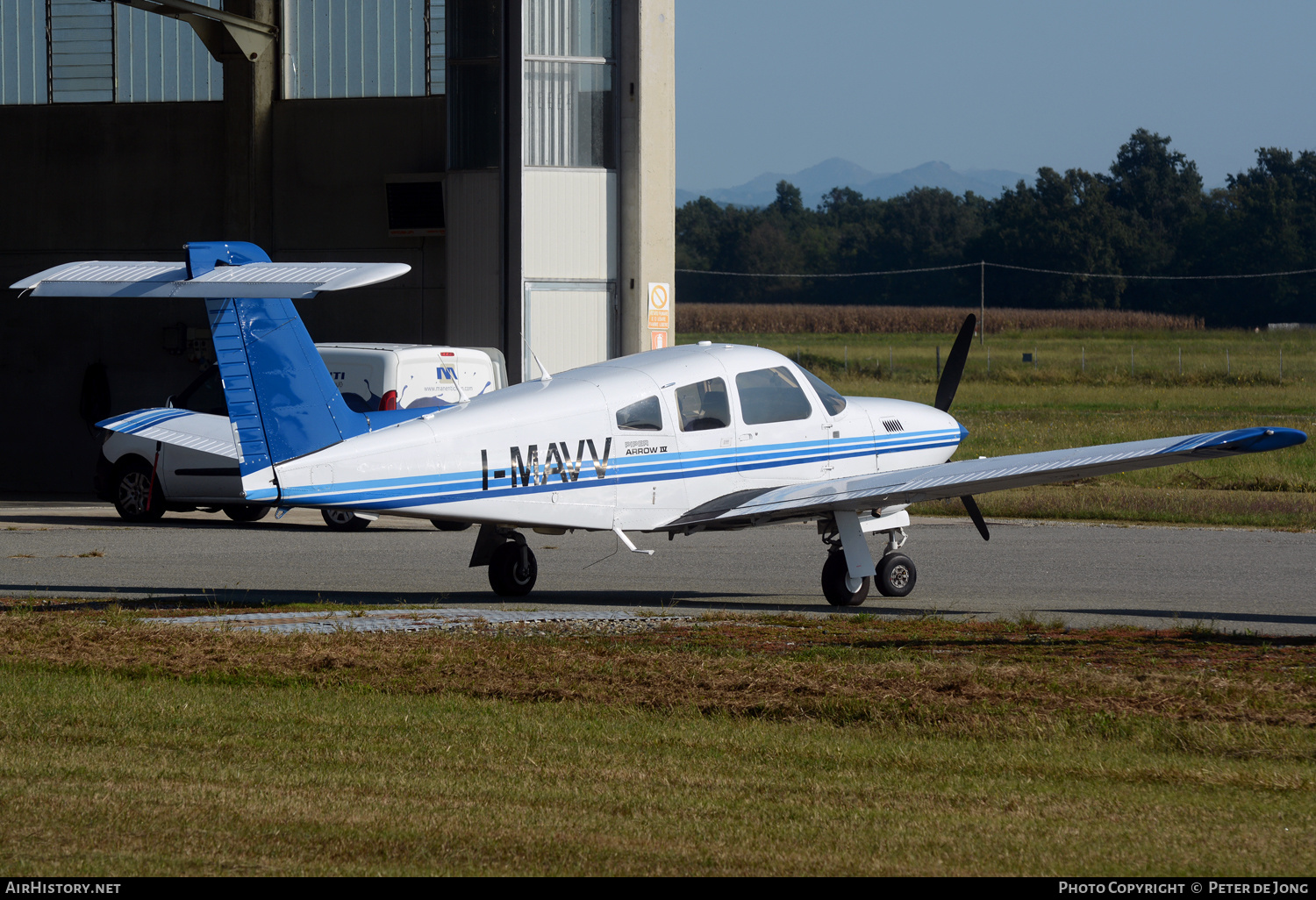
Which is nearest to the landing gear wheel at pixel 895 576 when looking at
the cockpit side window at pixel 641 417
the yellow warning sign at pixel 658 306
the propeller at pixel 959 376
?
the propeller at pixel 959 376

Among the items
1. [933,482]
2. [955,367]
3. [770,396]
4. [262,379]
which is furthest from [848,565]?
[262,379]

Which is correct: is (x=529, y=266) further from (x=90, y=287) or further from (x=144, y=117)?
(x=90, y=287)

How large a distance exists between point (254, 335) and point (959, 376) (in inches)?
288

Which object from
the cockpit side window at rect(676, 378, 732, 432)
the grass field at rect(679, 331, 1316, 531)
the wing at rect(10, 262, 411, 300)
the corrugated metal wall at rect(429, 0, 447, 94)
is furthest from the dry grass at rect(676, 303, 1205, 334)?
the wing at rect(10, 262, 411, 300)

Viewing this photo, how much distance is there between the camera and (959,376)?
1495 cm

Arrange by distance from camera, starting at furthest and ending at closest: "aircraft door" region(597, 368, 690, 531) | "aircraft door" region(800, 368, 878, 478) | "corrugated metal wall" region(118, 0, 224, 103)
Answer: "corrugated metal wall" region(118, 0, 224, 103)
"aircraft door" region(800, 368, 878, 478)
"aircraft door" region(597, 368, 690, 531)

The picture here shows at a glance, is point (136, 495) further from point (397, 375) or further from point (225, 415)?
point (397, 375)

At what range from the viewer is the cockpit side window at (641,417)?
40.6 ft

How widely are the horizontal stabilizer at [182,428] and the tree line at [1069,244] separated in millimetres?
93951

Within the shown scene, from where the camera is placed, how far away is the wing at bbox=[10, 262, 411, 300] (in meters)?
10.1

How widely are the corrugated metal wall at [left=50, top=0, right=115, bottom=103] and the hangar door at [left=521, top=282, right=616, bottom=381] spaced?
31.6 feet

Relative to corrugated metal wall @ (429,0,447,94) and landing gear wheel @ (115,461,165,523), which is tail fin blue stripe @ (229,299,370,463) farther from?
corrugated metal wall @ (429,0,447,94)

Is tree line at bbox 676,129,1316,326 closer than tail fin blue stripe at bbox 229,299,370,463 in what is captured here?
No
